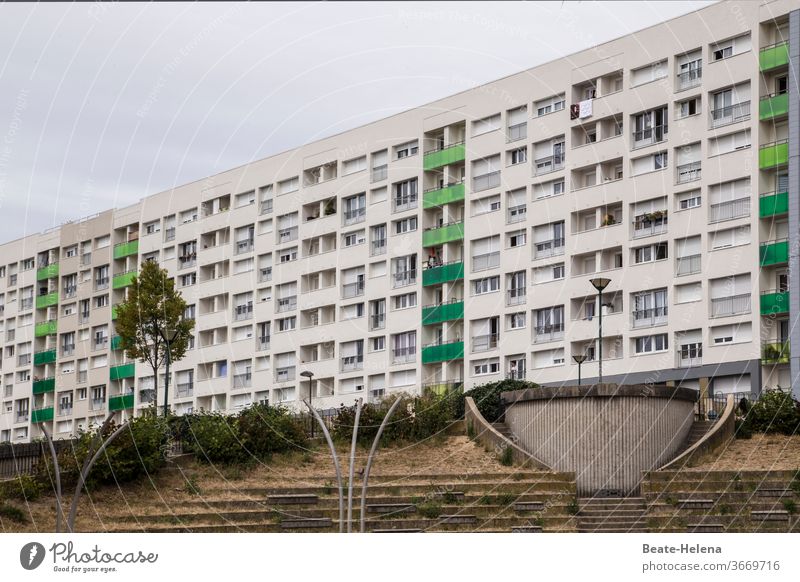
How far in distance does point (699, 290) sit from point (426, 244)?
1637 cm

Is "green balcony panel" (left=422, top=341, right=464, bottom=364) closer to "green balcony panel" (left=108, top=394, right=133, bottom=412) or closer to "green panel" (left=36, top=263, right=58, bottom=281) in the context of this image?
"green balcony panel" (left=108, top=394, right=133, bottom=412)

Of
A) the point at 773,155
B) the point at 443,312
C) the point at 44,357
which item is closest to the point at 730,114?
the point at 773,155

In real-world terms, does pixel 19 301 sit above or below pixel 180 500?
above

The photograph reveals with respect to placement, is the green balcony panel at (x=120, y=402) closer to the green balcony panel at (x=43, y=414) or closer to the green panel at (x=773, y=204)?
the green balcony panel at (x=43, y=414)

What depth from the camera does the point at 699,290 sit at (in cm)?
6069

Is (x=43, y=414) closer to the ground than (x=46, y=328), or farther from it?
closer to the ground

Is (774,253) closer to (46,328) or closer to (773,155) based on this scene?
(773,155)

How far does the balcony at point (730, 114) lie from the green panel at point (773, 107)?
2.08 ft

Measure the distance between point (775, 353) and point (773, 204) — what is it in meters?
6.01

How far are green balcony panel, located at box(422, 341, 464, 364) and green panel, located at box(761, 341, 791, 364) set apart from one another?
1710 cm

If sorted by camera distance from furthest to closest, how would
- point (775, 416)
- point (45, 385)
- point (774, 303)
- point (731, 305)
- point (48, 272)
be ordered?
point (45, 385)
point (48, 272)
point (731, 305)
point (774, 303)
point (775, 416)

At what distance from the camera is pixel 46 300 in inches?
3543
